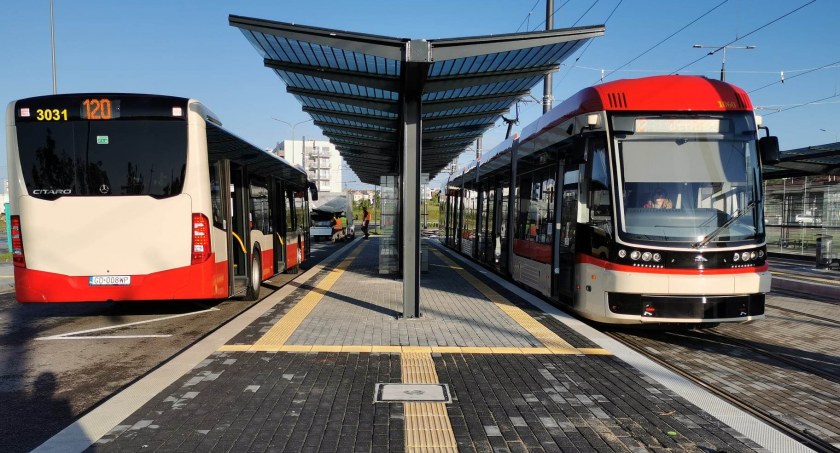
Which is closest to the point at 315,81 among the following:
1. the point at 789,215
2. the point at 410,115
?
the point at 410,115

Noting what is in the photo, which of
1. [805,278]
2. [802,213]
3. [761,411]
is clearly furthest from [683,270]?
[802,213]

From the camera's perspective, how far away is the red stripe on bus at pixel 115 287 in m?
7.59

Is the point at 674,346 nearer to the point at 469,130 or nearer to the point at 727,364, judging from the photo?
the point at 727,364

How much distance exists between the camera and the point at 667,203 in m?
7.26

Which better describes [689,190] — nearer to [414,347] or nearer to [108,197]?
[414,347]

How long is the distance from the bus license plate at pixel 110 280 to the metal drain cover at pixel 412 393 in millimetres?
4421

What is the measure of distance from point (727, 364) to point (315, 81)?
8154 millimetres

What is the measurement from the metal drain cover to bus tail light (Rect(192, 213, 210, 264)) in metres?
3.90

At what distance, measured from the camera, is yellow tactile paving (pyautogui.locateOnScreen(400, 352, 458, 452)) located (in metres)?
3.93

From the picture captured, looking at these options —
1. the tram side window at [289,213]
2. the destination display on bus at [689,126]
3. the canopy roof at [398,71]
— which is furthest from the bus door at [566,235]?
the tram side window at [289,213]

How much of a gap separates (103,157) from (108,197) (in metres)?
0.55

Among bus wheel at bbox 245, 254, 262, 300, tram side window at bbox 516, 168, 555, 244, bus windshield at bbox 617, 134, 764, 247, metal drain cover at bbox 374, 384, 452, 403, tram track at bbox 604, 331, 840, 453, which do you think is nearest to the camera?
tram track at bbox 604, 331, 840, 453

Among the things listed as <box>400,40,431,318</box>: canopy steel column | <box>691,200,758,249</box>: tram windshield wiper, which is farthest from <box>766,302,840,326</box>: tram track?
<box>400,40,431,318</box>: canopy steel column

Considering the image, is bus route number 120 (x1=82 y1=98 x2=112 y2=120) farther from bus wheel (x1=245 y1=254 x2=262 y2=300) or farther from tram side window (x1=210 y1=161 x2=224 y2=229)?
bus wheel (x1=245 y1=254 x2=262 y2=300)
